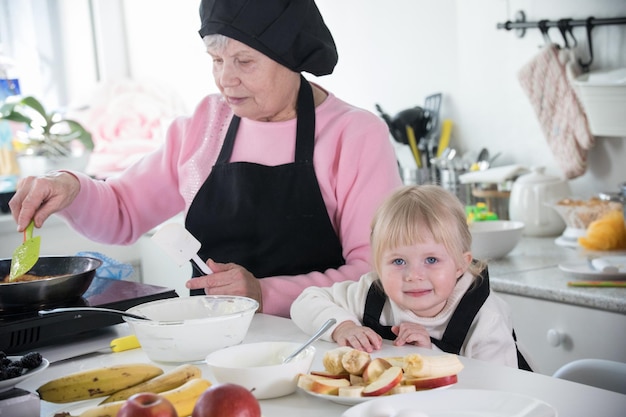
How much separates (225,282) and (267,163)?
323 mm

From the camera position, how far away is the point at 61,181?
170cm

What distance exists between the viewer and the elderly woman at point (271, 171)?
1683 millimetres

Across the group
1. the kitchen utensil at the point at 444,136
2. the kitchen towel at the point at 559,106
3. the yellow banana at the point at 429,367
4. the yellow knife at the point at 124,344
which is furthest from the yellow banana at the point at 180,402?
the kitchen utensil at the point at 444,136

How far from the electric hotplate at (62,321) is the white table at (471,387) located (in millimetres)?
35

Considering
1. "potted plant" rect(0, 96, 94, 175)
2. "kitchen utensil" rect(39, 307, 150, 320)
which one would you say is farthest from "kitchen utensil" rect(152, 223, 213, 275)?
"potted plant" rect(0, 96, 94, 175)

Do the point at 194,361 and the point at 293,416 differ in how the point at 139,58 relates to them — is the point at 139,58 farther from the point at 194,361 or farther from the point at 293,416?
the point at 293,416

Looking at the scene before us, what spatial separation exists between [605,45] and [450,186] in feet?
2.29

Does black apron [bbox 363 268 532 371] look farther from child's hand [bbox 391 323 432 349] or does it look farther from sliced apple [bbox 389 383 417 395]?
sliced apple [bbox 389 383 417 395]

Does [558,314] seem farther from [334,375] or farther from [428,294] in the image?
[334,375]

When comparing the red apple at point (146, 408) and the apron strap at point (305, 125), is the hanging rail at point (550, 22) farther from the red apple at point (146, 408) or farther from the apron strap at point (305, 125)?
→ the red apple at point (146, 408)

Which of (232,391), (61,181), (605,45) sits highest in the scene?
(605,45)

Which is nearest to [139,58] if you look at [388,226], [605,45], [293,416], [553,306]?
[605,45]

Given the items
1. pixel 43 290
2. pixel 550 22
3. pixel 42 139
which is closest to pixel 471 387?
pixel 43 290

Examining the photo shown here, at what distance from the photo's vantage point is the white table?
3.34 feet
